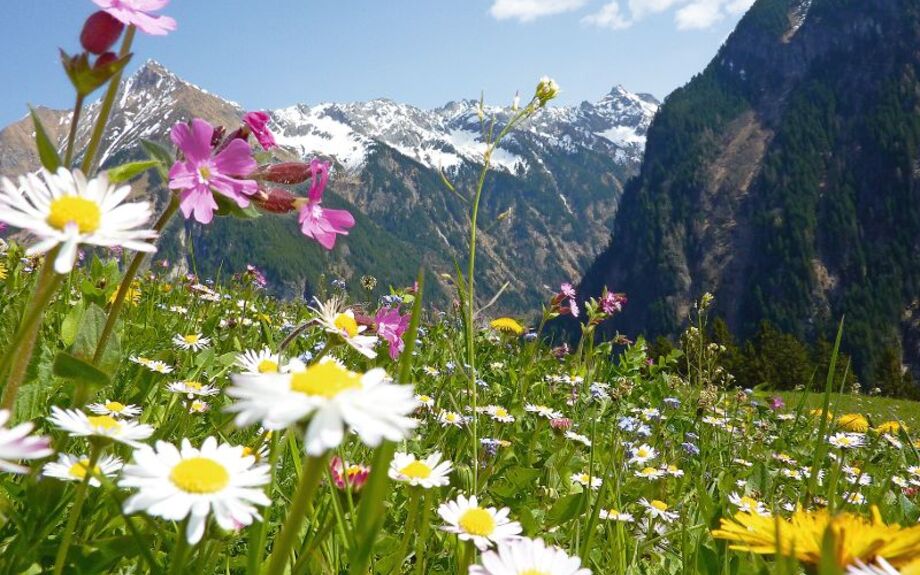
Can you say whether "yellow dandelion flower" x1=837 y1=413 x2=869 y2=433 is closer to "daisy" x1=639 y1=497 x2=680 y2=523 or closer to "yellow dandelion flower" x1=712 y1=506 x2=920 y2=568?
"daisy" x1=639 y1=497 x2=680 y2=523

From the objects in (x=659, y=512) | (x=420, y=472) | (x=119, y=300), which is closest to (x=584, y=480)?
(x=659, y=512)

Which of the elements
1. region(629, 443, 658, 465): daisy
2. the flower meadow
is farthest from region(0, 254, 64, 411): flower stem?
region(629, 443, 658, 465): daisy

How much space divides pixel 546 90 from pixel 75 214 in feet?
6.35

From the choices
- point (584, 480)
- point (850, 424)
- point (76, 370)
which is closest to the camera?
point (76, 370)

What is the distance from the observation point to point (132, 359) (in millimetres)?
2688

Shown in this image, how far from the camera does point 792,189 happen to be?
112 metres

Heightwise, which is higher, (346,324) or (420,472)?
(346,324)

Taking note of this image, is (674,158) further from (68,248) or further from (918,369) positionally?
(68,248)

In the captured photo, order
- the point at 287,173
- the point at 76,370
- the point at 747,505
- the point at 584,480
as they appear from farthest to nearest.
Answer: the point at 584,480 < the point at 747,505 < the point at 287,173 < the point at 76,370

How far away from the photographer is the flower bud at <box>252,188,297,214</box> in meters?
1.42

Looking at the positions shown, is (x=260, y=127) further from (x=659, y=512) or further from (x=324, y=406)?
(x=659, y=512)

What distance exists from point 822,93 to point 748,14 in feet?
114

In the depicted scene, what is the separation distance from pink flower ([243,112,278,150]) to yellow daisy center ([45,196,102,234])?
0.60 metres

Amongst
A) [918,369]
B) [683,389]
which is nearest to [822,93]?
[918,369]
